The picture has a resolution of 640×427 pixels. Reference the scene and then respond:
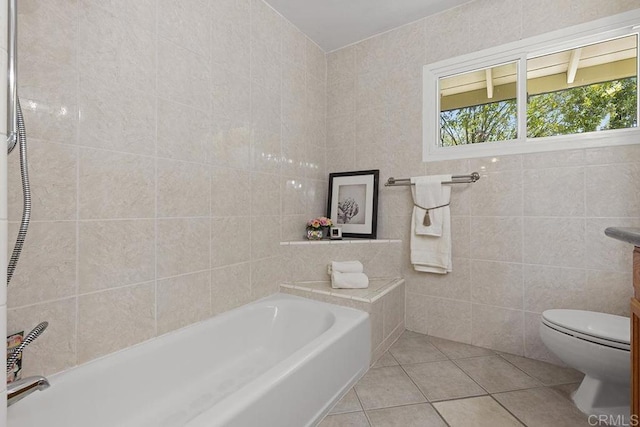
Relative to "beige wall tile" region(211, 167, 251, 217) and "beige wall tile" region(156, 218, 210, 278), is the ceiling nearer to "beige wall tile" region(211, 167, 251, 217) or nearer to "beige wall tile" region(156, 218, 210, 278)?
"beige wall tile" region(211, 167, 251, 217)

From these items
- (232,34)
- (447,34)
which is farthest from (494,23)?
(232,34)

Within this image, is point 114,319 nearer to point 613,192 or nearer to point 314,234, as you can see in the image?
point 314,234

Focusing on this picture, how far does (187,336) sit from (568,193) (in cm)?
234

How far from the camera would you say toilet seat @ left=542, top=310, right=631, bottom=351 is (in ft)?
4.28

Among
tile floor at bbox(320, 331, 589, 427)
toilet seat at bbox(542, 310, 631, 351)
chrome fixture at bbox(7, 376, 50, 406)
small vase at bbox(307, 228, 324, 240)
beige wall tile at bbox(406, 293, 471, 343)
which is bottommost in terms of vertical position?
tile floor at bbox(320, 331, 589, 427)

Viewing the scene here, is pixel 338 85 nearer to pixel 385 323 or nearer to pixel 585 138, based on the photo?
pixel 585 138

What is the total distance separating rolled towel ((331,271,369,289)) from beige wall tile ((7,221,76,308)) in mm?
1449

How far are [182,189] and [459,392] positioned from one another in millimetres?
1824

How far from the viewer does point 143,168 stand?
142 cm

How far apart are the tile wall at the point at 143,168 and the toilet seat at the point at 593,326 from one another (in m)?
1.68

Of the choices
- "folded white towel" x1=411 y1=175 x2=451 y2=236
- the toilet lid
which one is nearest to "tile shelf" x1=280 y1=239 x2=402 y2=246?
"folded white towel" x1=411 y1=175 x2=451 y2=236

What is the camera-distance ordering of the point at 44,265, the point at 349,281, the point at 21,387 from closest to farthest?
1. the point at 21,387
2. the point at 44,265
3. the point at 349,281

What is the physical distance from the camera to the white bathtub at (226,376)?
1.04 metres

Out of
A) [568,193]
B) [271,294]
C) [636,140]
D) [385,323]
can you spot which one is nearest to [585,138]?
[636,140]
